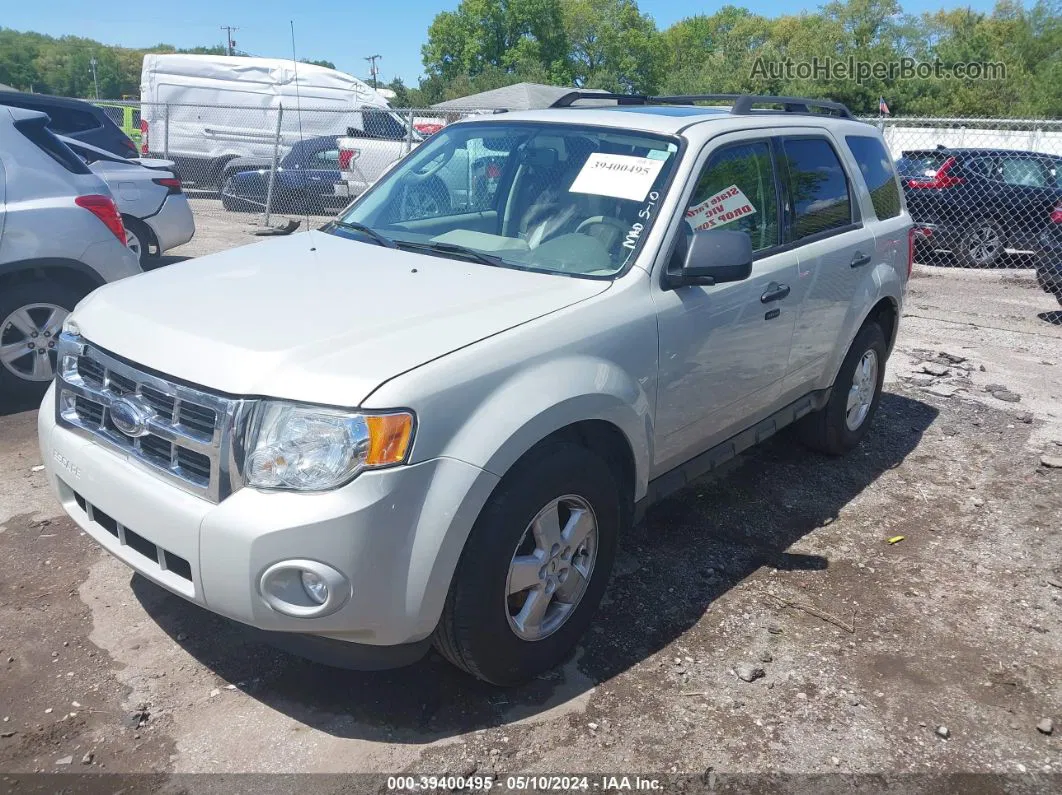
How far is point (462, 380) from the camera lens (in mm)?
2654

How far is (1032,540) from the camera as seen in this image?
456 centimetres

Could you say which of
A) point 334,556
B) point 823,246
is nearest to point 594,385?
point 334,556

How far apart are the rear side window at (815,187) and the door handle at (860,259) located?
19 centimetres

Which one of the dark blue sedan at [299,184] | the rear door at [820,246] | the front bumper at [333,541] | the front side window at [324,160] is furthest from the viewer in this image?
the front side window at [324,160]

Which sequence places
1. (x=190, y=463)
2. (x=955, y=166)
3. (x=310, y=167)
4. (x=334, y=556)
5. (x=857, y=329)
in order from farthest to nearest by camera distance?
1. (x=310, y=167)
2. (x=955, y=166)
3. (x=857, y=329)
4. (x=190, y=463)
5. (x=334, y=556)

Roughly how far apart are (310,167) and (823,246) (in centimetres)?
1234

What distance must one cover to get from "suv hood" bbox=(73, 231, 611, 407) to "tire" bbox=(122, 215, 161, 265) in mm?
5934

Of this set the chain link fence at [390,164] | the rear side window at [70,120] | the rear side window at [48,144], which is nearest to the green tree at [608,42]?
the chain link fence at [390,164]

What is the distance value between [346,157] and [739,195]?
1142cm

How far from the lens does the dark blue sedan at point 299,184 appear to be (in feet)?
48.3

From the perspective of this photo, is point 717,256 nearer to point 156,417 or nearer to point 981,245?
point 156,417

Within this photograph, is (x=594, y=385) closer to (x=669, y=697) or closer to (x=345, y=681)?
(x=669, y=697)

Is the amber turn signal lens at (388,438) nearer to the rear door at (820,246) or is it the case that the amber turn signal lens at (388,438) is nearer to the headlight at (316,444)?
the headlight at (316,444)

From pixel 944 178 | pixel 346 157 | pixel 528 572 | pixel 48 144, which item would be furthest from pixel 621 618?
pixel 346 157
